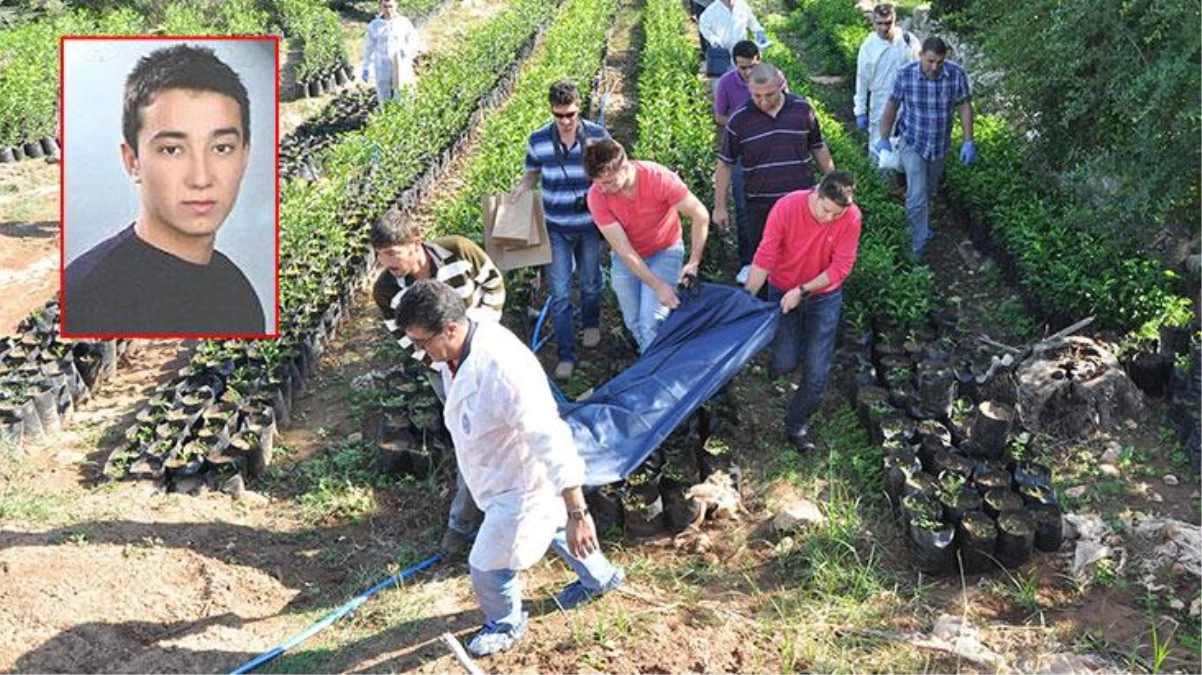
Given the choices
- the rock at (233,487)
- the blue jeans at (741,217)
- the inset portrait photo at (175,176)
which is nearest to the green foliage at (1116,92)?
the blue jeans at (741,217)

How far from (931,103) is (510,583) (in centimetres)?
519

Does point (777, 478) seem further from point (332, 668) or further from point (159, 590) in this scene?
point (159, 590)

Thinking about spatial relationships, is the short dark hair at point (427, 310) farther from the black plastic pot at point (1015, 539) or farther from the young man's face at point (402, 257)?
the black plastic pot at point (1015, 539)

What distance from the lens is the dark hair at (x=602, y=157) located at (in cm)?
541

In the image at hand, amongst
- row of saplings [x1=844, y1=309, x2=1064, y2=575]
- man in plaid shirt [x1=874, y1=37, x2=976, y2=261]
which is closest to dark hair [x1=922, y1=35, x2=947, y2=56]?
man in plaid shirt [x1=874, y1=37, x2=976, y2=261]

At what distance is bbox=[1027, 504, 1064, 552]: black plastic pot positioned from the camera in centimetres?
508

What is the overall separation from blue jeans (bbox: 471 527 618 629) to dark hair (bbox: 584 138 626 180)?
1890 mm

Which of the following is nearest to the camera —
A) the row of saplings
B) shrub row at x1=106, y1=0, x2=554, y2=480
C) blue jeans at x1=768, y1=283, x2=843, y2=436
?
the row of saplings

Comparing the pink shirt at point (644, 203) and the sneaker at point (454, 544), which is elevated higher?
the pink shirt at point (644, 203)

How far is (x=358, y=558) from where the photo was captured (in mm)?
5363

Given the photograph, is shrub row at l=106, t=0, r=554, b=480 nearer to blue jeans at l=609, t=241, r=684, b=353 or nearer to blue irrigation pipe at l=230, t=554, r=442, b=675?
blue irrigation pipe at l=230, t=554, r=442, b=675

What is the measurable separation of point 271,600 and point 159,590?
498mm

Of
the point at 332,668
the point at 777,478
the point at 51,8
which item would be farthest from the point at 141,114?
the point at 51,8

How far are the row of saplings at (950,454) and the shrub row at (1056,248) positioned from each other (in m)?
0.71
